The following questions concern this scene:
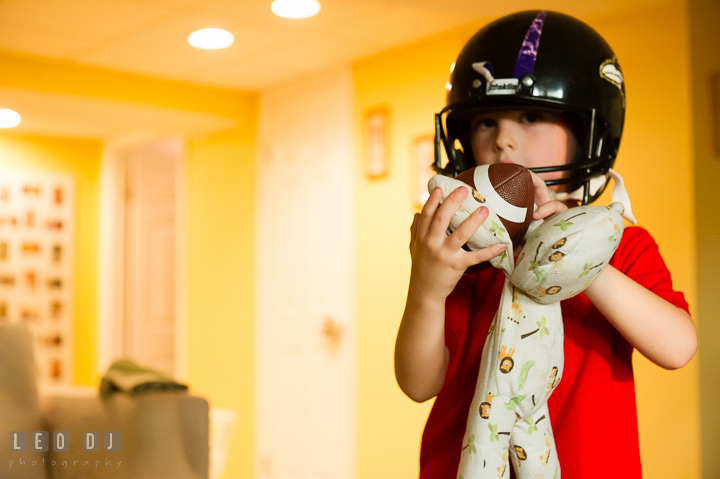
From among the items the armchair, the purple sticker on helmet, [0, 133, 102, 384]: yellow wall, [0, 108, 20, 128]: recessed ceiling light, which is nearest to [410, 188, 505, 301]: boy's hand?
the purple sticker on helmet

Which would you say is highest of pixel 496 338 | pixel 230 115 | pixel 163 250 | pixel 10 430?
pixel 230 115

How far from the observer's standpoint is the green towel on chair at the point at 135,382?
167cm

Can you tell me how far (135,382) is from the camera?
1671 mm

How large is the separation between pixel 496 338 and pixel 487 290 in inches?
8.5

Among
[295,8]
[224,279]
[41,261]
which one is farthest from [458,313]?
[41,261]

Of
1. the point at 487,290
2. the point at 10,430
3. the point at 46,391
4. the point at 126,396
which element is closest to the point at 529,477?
the point at 487,290

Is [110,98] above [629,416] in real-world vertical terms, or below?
above

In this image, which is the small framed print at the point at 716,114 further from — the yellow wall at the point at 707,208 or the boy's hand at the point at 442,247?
the boy's hand at the point at 442,247

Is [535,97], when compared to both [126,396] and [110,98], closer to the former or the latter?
[126,396]

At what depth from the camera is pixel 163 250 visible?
17.7 ft

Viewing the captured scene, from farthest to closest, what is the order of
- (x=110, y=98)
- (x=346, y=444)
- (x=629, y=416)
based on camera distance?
1. (x=110, y=98)
2. (x=346, y=444)
3. (x=629, y=416)

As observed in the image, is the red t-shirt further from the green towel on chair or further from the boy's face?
the green towel on chair

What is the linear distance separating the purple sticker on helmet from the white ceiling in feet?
5.35

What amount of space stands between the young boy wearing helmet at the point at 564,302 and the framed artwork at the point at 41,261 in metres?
4.69
